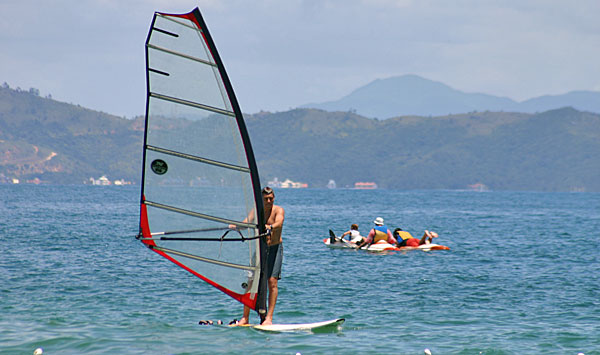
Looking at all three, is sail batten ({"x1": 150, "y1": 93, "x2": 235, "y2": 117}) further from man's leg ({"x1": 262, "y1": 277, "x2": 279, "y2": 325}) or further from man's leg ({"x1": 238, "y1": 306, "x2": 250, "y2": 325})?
man's leg ({"x1": 238, "y1": 306, "x2": 250, "y2": 325})

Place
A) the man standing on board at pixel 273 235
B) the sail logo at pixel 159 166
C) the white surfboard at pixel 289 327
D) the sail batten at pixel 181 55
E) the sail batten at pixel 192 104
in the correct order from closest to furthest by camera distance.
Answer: the sail batten at pixel 181 55 < the sail batten at pixel 192 104 < the sail logo at pixel 159 166 < the man standing on board at pixel 273 235 < the white surfboard at pixel 289 327

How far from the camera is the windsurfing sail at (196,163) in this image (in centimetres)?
1042

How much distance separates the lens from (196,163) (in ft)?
36.0

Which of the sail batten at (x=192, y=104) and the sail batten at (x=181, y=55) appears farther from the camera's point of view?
the sail batten at (x=192, y=104)

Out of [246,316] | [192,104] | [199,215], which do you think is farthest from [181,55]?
[246,316]

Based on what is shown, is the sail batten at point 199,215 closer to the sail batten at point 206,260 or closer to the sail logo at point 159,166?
the sail logo at point 159,166

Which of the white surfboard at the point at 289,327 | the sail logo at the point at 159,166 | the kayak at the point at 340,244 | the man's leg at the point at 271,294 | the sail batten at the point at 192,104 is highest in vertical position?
the sail batten at the point at 192,104

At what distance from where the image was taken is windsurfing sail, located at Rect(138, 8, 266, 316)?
1042 cm

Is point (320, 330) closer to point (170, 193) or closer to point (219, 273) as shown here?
point (219, 273)

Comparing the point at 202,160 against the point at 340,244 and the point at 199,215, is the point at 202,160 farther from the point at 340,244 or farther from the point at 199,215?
the point at 340,244

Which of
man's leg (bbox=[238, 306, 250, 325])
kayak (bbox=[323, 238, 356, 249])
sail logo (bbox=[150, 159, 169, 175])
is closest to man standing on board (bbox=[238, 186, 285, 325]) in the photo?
man's leg (bbox=[238, 306, 250, 325])

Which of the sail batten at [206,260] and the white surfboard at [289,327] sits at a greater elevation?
the sail batten at [206,260]

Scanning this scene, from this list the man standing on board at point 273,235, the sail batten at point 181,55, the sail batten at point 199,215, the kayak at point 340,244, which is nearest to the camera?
the sail batten at point 181,55

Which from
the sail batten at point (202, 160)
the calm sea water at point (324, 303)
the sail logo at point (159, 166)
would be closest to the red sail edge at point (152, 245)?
the sail logo at point (159, 166)
